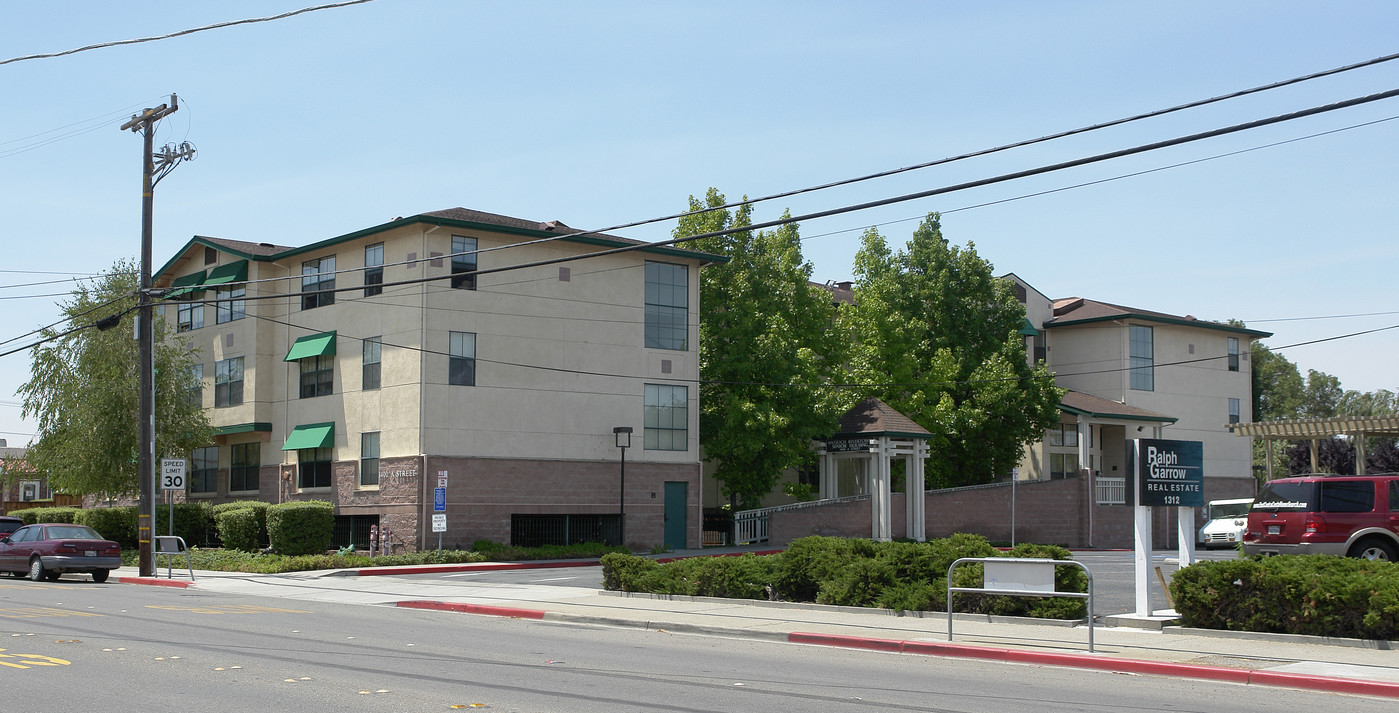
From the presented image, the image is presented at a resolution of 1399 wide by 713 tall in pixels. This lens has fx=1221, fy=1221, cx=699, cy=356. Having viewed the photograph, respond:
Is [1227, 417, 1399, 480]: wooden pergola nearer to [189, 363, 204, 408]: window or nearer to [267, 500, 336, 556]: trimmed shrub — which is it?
[267, 500, 336, 556]: trimmed shrub

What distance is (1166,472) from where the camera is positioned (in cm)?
1678

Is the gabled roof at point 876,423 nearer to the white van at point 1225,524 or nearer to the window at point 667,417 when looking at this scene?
the window at point 667,417

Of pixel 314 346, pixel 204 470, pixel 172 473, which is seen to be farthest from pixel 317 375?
pixel 172 473

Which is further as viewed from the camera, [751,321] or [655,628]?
[751,321]

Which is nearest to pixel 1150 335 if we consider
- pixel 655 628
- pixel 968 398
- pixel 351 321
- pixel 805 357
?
pixel 968 398

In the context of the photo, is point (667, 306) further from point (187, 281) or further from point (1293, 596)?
point (1293, 596)

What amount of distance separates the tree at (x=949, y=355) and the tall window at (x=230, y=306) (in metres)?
22.0

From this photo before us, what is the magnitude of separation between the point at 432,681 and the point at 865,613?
875cm

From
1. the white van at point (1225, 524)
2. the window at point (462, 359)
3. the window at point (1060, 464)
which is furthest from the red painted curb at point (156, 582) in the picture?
the window at point (1060, 464)

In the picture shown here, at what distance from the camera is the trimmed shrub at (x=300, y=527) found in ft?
114

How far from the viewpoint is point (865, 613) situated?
18.5 metres

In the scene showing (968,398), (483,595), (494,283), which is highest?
(494,283)

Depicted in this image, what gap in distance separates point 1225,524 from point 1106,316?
49.7ft

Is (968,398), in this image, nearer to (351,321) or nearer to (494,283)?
(494,283)
